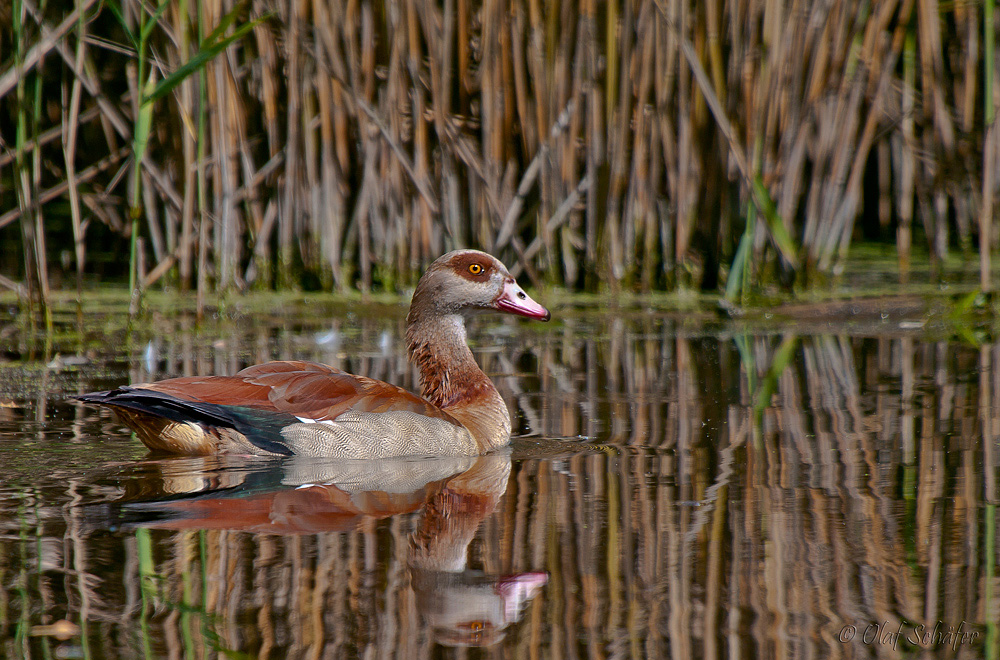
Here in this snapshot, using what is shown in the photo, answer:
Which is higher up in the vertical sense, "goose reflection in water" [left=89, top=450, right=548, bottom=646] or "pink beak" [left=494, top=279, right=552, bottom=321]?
"pink beak" [left=494, top=279, right=552, bottom=321]

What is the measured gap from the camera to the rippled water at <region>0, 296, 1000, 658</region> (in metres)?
2.76

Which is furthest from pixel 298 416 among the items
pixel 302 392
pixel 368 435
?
pixel 368 435

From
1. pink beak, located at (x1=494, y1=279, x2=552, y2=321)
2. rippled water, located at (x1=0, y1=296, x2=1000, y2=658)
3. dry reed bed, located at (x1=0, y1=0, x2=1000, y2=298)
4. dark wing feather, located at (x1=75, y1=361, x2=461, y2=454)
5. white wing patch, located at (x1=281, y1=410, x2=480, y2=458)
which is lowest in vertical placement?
rippled water, located at (x1=0, y1=296, x2=1000, y2=658)

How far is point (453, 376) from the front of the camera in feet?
17.9

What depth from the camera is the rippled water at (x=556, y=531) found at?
109 inches

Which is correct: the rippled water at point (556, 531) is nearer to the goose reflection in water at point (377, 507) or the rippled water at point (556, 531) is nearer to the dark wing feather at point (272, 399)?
the goose reflection in water at point (377, 507)

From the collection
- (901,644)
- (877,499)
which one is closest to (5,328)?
(877,499)

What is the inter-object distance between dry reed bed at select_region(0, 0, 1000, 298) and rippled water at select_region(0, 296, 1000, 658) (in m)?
2.20

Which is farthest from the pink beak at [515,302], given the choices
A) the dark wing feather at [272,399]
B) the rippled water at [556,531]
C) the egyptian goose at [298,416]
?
the dark wing feather at [272,399]

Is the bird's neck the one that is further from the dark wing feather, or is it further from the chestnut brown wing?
the chestnut brown wing

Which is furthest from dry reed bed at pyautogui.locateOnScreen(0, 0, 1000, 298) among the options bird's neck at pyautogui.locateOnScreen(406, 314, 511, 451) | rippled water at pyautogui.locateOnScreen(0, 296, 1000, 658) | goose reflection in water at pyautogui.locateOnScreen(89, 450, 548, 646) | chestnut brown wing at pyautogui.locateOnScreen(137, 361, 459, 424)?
goose reflection in water at pyautogui.locateOnScreen(89, 450, 548, 646)

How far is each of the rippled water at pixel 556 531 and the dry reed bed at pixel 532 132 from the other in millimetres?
2200

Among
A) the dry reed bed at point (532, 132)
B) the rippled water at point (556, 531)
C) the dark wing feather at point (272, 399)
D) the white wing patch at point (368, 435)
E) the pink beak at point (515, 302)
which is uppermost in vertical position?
the dry reed bed at point (532, 132)

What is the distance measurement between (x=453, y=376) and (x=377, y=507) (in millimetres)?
1620
